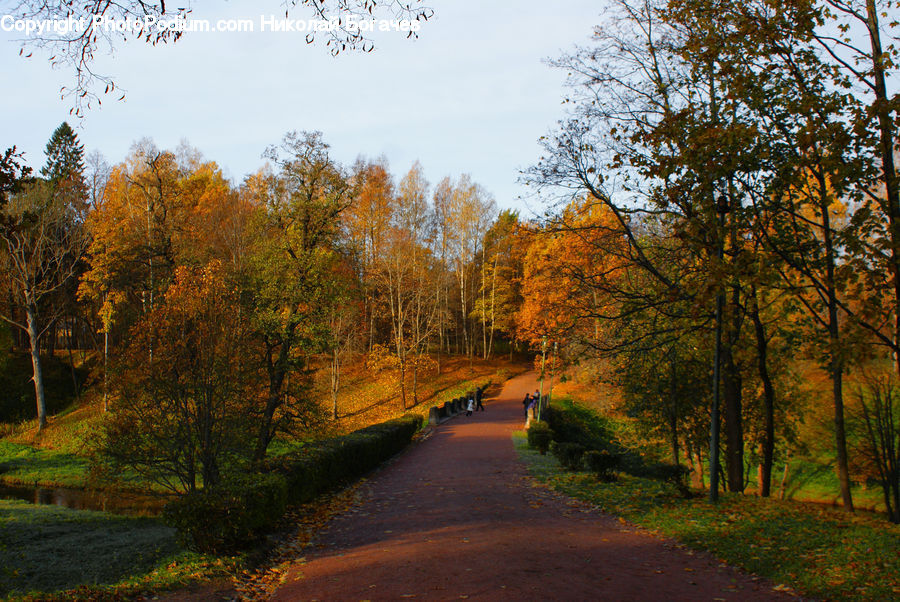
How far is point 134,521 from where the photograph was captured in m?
13.4

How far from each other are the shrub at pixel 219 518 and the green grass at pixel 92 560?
0.25m

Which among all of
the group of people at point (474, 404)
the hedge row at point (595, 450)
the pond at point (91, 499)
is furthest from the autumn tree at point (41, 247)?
the hedge row at point (595, 450)

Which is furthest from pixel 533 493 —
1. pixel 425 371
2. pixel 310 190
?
pixel 425 371

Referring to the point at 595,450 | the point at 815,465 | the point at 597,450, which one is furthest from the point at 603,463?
the point at 815,465

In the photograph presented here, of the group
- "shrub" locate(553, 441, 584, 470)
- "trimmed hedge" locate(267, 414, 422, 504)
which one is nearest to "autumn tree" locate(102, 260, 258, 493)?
"trimmed hedge" locate(267, 414, 422, 504)

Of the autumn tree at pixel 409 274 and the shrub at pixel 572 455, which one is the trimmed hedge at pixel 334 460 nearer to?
the shrub at pixel 572 455

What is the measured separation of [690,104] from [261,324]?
39.3ft

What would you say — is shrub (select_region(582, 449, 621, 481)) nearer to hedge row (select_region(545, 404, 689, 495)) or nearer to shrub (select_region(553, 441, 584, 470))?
hedge row (select_region(545, 404, 689, 495))

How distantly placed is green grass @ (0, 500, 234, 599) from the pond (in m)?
3.86

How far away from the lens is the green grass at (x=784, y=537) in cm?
613

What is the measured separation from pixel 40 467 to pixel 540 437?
790 inches

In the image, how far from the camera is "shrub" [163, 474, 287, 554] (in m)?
7.36

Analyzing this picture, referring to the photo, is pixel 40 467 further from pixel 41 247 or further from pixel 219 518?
pixel 219 518

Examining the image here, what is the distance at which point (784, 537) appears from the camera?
7.82 m
